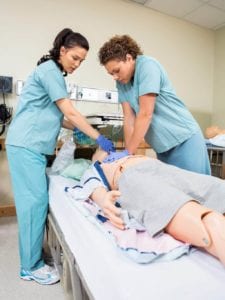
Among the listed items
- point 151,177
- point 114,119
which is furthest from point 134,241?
point 114,119

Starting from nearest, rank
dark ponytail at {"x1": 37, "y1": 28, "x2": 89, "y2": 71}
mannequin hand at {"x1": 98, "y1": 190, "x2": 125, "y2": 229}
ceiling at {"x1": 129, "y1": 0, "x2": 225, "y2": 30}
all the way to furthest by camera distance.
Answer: mannequin hand at {"x1": 98, "y1": 190, "x2": 125, "y2": 229} → dark ponytail at {"x1": 37, "y1": 28, "x2": 89, "y2": 71} → ceiling at {"x1": 129, "y1": 0, "x2": 225, "y2": 30}

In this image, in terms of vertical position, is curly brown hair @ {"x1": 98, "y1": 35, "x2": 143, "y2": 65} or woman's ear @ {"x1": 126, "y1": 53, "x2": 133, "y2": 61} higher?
curly brown hair @ {"x1": 98, "y1": 35, "x2": 143, "y2": 65}

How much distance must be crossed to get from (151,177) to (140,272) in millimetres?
389

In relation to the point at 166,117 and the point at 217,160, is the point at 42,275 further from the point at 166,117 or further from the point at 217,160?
the point at 217,160

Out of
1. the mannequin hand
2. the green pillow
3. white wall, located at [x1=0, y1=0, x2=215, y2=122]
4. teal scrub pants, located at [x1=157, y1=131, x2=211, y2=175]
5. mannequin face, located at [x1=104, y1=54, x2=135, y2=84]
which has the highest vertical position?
white wall, located at [x1=0, y1=0, x2=215, y2=122]

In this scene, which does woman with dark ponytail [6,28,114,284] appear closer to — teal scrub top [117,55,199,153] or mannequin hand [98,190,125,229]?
teal scrub top [117,55,199,153]

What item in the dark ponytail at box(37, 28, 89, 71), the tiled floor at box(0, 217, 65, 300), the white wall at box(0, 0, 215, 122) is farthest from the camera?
the white wall at box(0, 0, 215, 122)

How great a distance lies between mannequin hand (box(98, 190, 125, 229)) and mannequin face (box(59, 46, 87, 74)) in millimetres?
841

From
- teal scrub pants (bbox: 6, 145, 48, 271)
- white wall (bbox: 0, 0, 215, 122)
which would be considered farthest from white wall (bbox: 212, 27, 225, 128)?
teal scrub pants (bbox: 6, 145, 48, 271)

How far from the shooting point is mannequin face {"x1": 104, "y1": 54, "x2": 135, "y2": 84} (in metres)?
1.44

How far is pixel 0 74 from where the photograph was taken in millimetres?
2371

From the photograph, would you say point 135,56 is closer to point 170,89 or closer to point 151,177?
point 170,89

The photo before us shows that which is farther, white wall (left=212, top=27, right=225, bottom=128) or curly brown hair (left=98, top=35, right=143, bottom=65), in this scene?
white wall (left=212, top=27, right=225, bottom=128)

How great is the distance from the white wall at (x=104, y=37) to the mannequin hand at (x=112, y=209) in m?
→ 1.85
